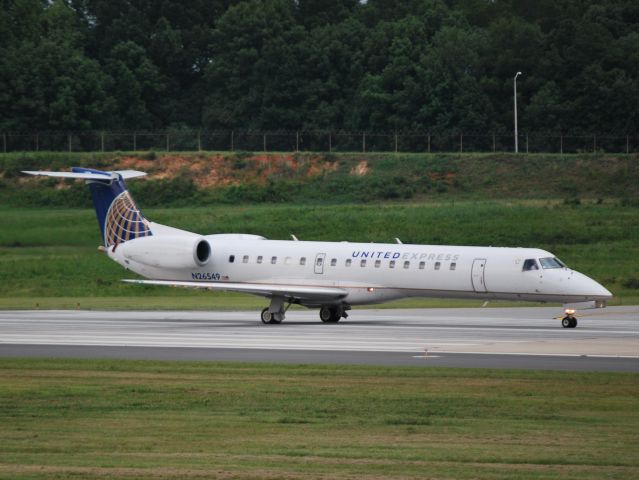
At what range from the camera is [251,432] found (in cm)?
1838

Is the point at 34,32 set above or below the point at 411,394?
above

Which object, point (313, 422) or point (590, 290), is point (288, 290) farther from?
point (313, 422)

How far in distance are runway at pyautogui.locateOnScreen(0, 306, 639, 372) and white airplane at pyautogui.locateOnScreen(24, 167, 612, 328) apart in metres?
0.94

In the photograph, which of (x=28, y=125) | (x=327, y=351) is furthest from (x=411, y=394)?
(x=28, y=125)

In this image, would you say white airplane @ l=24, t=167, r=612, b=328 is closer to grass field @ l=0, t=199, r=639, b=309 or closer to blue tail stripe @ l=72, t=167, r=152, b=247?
blue tail stripe @ l=72, t=167, r=152, b=247

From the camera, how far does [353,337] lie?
3431 centimetres

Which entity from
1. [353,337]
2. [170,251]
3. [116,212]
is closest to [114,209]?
[116,212]

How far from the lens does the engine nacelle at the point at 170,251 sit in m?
42.4

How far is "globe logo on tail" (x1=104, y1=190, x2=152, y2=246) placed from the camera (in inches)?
1746

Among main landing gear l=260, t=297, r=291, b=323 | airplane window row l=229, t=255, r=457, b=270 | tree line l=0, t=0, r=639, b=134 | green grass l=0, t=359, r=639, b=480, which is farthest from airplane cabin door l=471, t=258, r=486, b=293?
tree line l=0, t=0, r=639, b=134

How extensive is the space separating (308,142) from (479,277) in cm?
5623

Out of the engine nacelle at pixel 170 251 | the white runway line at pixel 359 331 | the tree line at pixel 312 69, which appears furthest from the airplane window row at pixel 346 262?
the tree line at pixel 312 69

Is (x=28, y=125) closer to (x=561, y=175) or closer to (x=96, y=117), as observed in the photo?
(x=96, y=117)

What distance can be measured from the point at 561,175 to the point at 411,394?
60.0 m
